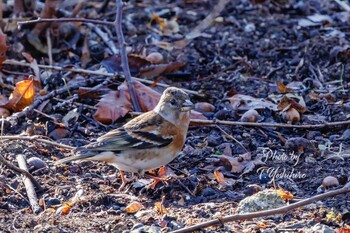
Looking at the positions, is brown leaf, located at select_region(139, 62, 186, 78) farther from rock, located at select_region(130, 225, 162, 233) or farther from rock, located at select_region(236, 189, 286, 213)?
rock, located at select_region(130, 225, 162, 233)

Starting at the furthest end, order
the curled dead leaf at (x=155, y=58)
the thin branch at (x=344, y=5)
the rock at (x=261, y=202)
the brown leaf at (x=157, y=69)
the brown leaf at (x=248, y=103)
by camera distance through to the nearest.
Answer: the thin branch at (x=344, y=5), the curled dead leaf at (x=155, y=58), the brown leaf at (x=157, y=69), the brown leaf at (x=248, y=103), the rock at (x=261, y=202)

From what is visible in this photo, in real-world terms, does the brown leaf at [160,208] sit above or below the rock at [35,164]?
above

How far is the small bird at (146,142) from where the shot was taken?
17.0 ft

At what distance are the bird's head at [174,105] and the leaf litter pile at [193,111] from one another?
328mm

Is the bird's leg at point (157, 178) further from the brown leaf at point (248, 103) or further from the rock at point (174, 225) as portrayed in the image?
the brown leaf at point (248, 103)

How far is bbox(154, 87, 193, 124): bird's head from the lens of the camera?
219 inches

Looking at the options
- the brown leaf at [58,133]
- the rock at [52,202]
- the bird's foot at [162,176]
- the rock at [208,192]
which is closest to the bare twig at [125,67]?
the brown leaf at [58,133]

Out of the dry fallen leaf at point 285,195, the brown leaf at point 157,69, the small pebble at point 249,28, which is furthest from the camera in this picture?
the small pebble at point 249,28

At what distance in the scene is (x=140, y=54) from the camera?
7.48 metres

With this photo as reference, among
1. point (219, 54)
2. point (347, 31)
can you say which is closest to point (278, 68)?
point (219, 54)

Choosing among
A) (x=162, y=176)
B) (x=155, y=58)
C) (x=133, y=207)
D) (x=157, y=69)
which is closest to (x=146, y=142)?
(x=162, y=176)

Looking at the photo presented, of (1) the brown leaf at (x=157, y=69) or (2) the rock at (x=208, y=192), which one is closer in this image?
(2) the rock at (x=208, y=192)

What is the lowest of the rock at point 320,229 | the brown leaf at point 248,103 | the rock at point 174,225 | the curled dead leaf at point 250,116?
the brown leaf at point 248,103

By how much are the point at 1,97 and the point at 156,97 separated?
1.21m
